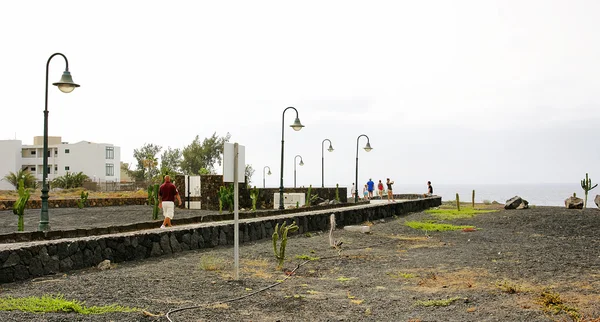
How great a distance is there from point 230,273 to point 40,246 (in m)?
3.12

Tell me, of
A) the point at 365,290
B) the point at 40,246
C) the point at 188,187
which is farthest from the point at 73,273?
the point at 188,187

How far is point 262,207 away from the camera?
40000 millimetres

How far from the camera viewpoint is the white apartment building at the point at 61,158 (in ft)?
320

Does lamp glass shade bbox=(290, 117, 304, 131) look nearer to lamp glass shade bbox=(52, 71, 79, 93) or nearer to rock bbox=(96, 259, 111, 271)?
lamp glass shade bbox=(52, 71, 79, 93)

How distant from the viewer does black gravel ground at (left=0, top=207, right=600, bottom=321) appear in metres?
7.63

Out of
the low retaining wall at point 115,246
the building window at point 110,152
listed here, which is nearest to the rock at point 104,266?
the low retaining wall at point 115,246

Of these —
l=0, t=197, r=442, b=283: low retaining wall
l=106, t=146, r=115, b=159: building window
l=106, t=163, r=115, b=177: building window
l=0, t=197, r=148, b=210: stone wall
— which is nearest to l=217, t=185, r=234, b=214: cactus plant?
l=0, t=197, r=148, b=210: stone wall

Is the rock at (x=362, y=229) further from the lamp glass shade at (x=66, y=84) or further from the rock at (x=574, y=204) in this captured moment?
the rock at (x=574, y=204)

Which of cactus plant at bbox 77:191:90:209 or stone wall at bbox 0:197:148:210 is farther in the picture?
cactus plant at bbox 77:191:90:209

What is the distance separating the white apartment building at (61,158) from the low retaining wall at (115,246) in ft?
278

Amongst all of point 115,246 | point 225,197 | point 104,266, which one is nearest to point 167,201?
point 115,246

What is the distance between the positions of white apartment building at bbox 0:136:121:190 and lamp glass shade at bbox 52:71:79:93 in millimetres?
82466

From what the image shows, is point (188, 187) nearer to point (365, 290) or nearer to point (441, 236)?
point (441, 236)

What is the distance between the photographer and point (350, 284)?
9945mm
